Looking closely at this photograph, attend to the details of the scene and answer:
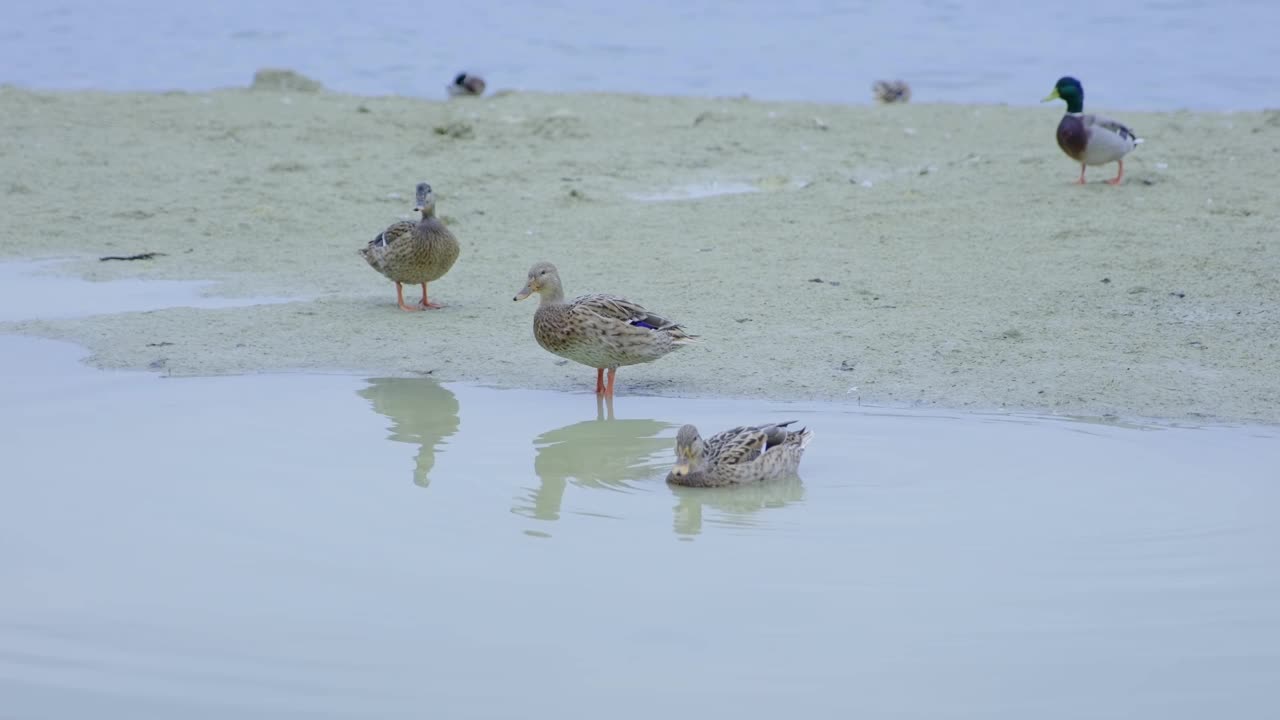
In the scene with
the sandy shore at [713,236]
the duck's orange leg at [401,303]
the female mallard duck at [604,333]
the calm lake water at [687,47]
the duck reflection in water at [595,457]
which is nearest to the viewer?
the duck reflection in water at [595,457]

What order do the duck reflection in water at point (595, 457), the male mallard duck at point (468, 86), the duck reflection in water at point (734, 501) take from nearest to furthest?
the duck reflection in water at point (734, 501) < the duck reflection in water at point (595, 457) < the male mallard duck at point (468, 86)

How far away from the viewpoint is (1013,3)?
31.3 metres

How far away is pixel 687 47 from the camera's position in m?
26.1

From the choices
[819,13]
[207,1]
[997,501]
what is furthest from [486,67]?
[997,501]

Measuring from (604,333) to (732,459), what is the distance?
1.73m

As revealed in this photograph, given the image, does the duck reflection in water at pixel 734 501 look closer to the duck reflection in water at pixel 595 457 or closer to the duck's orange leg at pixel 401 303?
the duck reflection in water at pixel 595 457

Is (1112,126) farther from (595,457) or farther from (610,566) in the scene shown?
(610,566)

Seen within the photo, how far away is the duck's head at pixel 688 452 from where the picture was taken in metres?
7.09

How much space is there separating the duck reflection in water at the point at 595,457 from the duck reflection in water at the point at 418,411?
50 centimetres

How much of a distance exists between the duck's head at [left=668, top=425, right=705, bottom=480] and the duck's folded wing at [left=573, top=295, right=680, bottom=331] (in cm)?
174

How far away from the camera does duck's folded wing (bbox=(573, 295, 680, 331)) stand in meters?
8.80

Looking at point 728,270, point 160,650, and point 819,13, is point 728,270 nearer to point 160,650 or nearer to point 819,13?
point 160,650

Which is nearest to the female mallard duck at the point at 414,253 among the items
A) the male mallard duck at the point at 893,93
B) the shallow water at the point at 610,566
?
the shallow water at the point at 610,566

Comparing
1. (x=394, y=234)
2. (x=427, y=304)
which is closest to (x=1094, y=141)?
(x=427, y=304)
